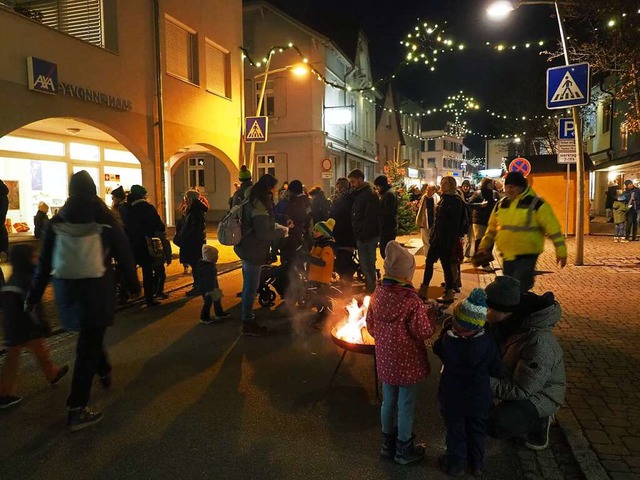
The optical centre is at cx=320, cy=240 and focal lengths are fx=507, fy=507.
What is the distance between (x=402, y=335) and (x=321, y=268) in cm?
357

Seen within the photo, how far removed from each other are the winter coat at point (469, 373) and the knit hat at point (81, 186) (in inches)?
117

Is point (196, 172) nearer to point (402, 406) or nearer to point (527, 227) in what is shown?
point (527, 227)

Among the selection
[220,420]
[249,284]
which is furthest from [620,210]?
[220,420]

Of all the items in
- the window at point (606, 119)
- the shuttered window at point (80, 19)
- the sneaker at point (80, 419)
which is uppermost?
the window at point (606, 119)

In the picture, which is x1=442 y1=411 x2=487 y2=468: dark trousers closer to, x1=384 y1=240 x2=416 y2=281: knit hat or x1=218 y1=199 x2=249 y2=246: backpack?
x1=384 y1=240 x2=416 y2=281: knit hat

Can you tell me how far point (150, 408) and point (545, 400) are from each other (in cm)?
316

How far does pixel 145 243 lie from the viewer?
26.6 feet

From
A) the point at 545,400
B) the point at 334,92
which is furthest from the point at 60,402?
the point at 334,92

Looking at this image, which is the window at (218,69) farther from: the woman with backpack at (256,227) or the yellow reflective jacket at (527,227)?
the yellow reflective jacket at (527,227)

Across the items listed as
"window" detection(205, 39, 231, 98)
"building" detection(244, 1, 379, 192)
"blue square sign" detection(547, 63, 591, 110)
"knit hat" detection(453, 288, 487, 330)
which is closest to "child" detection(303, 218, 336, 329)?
"knit hat" detection(453, 288, 487, 330)

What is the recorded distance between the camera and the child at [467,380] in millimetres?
3135

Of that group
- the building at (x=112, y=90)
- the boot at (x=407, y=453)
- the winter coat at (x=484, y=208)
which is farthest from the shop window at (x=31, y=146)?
the boot at (x=407, y=453)

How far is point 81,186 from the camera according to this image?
4.00 m

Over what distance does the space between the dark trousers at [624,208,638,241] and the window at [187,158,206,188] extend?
19.1 metres
